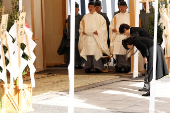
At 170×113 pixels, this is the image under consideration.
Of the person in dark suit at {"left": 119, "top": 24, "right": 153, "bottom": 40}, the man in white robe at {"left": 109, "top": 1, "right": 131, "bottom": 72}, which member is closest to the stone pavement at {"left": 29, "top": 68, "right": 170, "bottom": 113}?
the person in dark suit at {"left": 119, "top": 24, "right": 153, "bottom": 40}

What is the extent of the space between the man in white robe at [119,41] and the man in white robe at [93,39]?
18 cm

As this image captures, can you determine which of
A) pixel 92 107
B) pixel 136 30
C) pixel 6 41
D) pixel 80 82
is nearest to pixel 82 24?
pixel 80 82

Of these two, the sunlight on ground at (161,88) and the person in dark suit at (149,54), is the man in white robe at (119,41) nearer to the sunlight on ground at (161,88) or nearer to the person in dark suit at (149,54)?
the sunlight on ground at (161,88)

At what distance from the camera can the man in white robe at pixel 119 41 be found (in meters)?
9.69

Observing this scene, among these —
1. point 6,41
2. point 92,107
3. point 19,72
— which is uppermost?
point 6,41

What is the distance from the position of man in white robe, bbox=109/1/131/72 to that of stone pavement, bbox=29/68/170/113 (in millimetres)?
1992

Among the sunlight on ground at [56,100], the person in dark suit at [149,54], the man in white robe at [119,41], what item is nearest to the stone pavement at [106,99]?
the sunlight on ground at [56,100]

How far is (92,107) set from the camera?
17.3ft

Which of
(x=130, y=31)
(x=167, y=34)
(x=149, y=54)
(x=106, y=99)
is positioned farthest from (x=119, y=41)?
(x=106, y=99)

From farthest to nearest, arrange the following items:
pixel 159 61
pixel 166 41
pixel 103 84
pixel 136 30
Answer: pixel 166 41 < pixel 103 84 < pixel 136 30 < pixel 159 61

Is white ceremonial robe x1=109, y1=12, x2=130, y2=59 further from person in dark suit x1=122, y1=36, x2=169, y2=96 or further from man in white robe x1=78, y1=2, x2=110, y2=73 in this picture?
person in dark suit x1=122, y1=36, x2=169, y2=96

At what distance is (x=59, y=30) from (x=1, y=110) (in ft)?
25.1

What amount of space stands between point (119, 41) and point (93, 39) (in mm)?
640

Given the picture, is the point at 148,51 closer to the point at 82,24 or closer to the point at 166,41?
the point at 166,41
